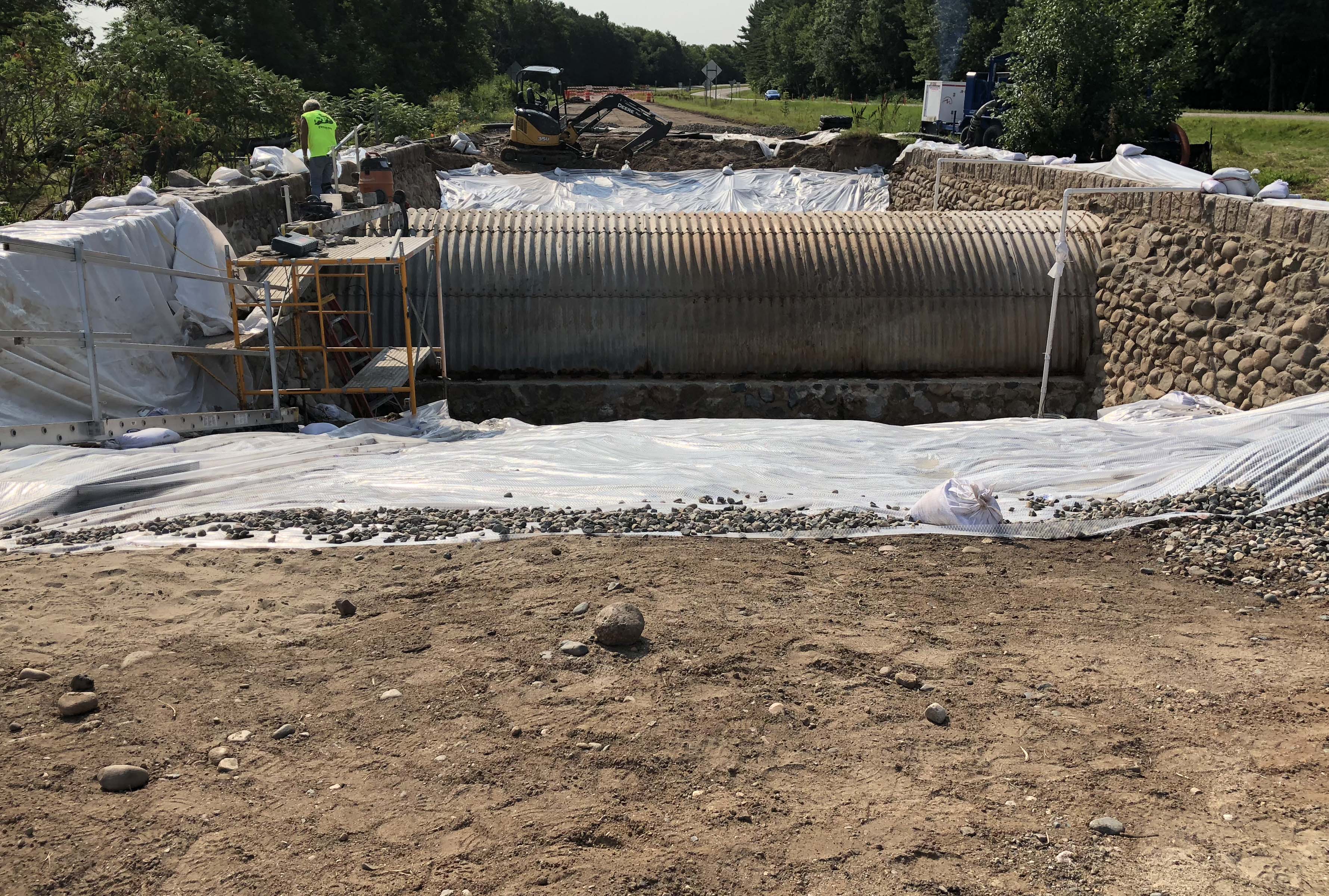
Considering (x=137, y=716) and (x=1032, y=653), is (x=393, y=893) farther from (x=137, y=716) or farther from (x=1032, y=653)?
(x=1032, y=653)

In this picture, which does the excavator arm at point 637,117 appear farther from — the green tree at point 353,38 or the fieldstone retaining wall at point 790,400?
the fieldstone retaining wall at point 790,400

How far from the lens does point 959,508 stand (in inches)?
260

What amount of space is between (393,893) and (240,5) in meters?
39.5

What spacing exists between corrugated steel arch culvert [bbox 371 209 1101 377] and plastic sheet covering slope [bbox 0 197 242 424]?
2.29 m

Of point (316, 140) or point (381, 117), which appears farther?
point (381, 117)

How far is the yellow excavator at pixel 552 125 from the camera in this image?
A: 81.3 feet

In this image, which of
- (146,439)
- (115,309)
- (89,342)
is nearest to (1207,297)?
(146,439)

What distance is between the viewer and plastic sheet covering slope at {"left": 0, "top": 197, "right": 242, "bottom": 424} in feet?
25.1

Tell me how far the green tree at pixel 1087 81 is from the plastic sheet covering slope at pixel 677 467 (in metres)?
12.8

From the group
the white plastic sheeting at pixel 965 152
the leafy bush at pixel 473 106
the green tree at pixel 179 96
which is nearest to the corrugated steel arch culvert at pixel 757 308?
the white plastic sheeting at pixel 965 152

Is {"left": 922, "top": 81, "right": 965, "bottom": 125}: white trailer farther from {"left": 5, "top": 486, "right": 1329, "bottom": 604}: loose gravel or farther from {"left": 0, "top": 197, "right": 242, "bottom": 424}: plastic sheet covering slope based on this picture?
{"left": 5, "top": 486, "right": 1329, "bottom": 604}: loose gravel

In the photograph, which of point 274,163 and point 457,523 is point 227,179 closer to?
point 274,163

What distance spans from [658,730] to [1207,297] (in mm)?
7626

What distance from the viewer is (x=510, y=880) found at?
→ 3336 millimetres
